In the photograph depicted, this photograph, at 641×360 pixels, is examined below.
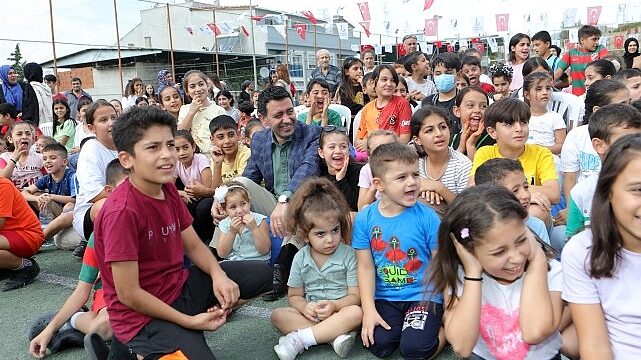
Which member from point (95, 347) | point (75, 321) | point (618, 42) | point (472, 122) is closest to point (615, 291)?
point (95, 347)

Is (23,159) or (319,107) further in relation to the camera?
(319,107)

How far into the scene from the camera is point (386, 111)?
507cm

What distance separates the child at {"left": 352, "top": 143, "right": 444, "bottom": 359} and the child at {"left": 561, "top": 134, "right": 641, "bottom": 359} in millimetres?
895

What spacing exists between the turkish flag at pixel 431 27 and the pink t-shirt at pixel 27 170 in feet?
54.0

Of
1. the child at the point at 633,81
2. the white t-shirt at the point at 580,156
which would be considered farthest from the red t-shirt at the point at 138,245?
the child at the point at 633,81

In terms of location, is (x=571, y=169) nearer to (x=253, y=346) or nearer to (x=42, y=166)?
(x=253, y=346)

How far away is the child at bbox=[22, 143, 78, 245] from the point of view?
4.99 meters

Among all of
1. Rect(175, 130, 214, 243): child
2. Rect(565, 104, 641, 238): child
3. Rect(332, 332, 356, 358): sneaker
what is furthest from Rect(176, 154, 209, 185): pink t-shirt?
Rect(565, 104, 641, 238): child

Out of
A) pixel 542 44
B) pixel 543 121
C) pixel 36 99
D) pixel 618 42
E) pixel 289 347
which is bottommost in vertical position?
pixel 289 347

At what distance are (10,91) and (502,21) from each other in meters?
15.4

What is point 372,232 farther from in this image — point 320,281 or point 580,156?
point 580,156

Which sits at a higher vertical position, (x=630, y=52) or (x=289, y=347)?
(x=630, y=52)

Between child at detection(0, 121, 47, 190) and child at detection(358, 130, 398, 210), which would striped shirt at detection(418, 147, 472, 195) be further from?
child at detection(0, 121, 47, 190)

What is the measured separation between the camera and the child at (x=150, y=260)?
238cm
